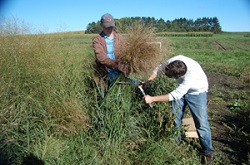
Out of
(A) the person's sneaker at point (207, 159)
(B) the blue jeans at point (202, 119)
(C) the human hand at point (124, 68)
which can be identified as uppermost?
(C) the human hand at point (124, 68)

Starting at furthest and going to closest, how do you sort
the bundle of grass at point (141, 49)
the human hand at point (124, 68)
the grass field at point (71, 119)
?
the human hand at point (124, 68) < the bundle of grass at point (141, 49) < the grass field at point (71, 119)

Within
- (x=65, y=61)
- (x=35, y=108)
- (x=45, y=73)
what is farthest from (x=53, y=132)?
(x=65, y=61)

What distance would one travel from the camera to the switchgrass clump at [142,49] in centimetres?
275

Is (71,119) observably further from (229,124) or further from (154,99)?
(229,124)

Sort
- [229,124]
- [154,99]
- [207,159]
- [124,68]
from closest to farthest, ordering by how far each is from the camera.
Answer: [154,99]
[207,159]
[124,68]
[229,124]

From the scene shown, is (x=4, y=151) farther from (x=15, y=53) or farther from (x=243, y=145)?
(x=243, y=145)

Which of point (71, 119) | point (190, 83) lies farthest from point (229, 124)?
point (71, 119)

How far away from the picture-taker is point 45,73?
9.36ft

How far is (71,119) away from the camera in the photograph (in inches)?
105

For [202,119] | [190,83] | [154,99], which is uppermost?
[190,83]

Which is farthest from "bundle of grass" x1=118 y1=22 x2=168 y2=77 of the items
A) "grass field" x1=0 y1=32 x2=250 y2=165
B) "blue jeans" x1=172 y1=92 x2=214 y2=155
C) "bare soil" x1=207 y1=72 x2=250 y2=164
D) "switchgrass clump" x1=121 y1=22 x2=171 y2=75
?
"bare soil" x1=207 y1=72 x2=250 y2=164

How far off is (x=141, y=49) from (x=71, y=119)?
125 centimetres

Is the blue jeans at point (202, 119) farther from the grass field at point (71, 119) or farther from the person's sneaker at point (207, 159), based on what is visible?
the grass field at point (71, 119)

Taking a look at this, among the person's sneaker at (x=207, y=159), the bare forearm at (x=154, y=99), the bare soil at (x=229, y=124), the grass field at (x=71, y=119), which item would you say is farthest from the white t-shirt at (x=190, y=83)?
the bare soil at (x=229, y=124)
